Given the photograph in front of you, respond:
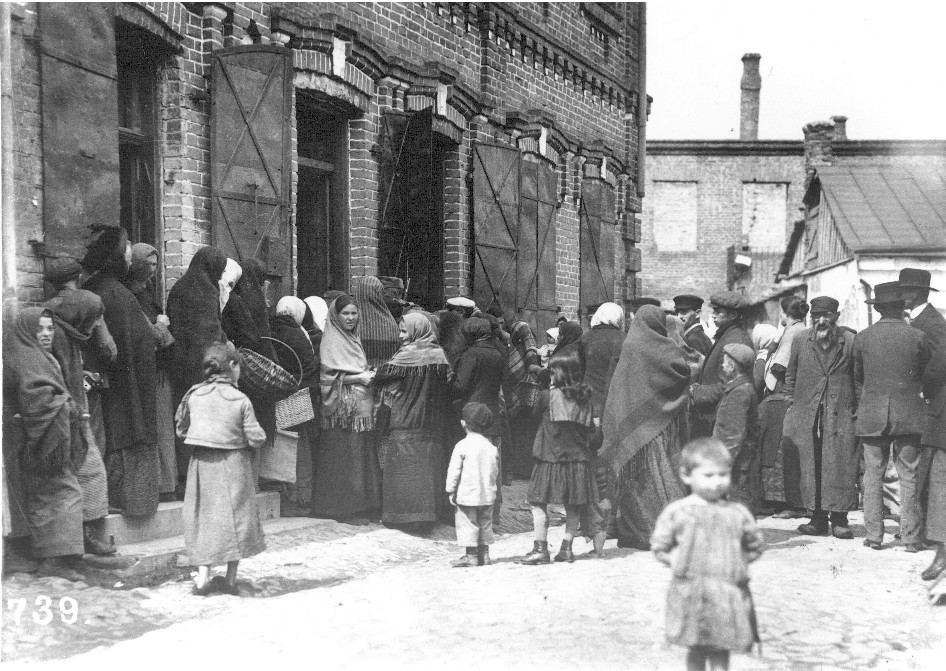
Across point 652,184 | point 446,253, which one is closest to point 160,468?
point 446,253

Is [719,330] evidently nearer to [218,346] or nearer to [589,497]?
[589,497]

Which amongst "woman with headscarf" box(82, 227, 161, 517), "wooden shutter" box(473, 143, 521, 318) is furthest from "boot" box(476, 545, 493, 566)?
"wooden shutter" box(473, 143, 521, 318)

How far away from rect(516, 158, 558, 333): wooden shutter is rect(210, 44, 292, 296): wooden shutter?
422cm

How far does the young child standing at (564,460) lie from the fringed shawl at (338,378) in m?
1.42

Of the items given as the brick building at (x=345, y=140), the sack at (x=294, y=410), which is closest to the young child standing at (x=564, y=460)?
the sack at (x=294, y=410)

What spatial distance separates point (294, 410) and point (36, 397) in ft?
7.11

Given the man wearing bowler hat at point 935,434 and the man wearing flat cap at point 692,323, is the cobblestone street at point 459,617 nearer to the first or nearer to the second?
the man wearing bowler hat at point 935,434

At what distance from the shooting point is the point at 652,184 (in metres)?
33.3

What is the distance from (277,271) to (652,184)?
26.6 m

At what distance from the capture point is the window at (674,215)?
33125 mm

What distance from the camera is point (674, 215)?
1315 inches

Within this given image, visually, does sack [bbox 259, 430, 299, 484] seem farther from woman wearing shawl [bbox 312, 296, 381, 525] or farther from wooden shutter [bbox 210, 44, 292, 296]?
wooden shutter [bbox 210, 44, 292, 296]

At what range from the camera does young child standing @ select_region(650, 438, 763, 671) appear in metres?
3.46

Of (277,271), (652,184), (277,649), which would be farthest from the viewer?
(652,184)
